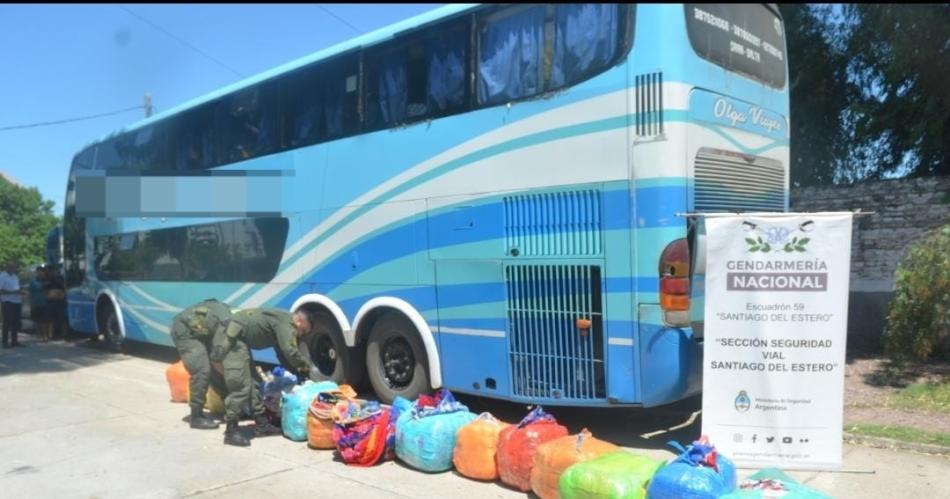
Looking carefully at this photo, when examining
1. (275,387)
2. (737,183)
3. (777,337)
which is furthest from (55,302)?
(777,337)

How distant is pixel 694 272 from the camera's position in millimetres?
5680

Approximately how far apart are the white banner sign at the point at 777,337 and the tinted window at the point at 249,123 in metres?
A: 5.67

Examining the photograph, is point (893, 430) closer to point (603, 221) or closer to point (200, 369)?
point (603, 221)

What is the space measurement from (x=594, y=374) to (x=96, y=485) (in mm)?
3843

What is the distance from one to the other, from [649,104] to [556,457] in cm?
265

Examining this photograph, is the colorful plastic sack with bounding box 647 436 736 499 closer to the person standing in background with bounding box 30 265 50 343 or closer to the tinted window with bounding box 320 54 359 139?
the tinted window with bounding box 320 54 359 139

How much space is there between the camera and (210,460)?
6059 mm

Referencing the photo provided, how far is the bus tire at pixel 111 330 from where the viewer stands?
12805mm

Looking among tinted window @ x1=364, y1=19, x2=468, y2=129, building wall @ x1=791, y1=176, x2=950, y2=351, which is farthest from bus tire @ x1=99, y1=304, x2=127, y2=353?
building wall @ x1=791, y1=176, x2=950, y2=351

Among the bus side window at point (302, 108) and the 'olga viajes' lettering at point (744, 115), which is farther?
the bus side window at point (302, 108)

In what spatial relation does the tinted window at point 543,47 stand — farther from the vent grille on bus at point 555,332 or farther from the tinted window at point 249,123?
the tinted window at point 249,123

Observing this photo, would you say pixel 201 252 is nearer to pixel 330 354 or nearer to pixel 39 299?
pixel 330 354

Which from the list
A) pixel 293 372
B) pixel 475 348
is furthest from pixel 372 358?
pixel 475 348

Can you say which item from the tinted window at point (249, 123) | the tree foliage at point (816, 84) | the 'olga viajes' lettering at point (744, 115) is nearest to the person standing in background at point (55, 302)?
the tinted window at point (249, 123)
